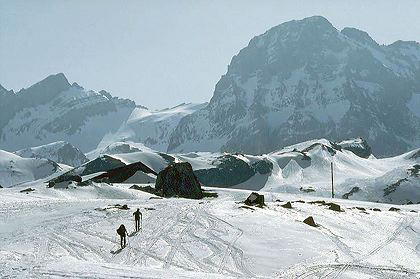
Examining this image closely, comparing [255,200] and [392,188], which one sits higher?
[255,200]

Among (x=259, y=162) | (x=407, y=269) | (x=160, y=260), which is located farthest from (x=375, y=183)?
(x=160, y=260)

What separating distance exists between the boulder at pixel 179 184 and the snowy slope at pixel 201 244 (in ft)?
80.8

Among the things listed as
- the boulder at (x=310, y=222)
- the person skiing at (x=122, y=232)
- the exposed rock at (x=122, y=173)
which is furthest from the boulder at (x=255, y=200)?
the exposed rock at (x=122, y=173)

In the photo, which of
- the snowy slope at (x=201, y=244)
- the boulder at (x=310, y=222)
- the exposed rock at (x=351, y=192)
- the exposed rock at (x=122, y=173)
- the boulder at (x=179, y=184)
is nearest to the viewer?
the snowy slope at (x=201, y=244)

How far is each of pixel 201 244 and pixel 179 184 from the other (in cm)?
4345

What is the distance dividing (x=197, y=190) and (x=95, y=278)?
54339 millimetres

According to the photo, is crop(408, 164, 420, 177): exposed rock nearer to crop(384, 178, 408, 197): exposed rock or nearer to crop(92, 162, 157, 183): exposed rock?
crop(384, 178, 408, 197): exposed rock

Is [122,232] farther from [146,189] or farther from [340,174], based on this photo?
[340,174]

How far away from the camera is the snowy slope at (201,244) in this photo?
22797mm

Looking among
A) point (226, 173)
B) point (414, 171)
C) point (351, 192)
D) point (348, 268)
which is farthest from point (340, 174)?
point (348, 268)

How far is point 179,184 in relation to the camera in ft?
237

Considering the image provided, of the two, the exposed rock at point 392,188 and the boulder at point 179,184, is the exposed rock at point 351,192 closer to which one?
the exposed rock at point 392,188

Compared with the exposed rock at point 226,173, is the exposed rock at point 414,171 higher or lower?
lower

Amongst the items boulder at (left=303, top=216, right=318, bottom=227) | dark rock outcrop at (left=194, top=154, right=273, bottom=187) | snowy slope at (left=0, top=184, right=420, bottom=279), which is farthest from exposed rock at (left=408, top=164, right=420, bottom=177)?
boulder at (left=303, top=216, right=318, bottom=227)
